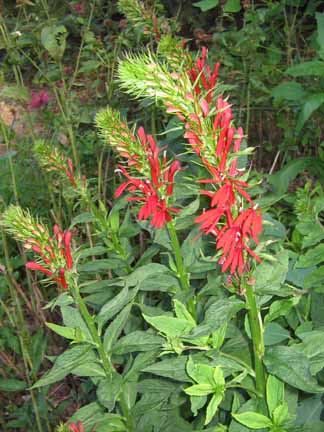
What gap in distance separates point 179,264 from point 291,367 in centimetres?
30

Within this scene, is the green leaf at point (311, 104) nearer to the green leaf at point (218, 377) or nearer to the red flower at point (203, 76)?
the red flower at point (203, 76)

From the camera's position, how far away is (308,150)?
3.04 metres

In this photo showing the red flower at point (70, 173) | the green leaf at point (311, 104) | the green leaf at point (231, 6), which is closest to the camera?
the red flower at point (70, 173)

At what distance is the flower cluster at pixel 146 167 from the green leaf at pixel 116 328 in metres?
0.24

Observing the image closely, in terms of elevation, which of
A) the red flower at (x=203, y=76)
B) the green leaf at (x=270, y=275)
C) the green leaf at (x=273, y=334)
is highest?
the red flower at (x=203, y=76)

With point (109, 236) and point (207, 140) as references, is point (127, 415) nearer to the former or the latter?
point (109, 236)

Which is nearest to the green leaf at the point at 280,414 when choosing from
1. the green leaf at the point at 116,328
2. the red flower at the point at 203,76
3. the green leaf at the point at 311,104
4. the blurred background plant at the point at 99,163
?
the blurred background plant at the point at 99,163

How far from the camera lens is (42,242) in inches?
45.5

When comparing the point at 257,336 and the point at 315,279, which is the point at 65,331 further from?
the point at 315,279

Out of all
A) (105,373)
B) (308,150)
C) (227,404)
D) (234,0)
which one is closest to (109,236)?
(105,373)

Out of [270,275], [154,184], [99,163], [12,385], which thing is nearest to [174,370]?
[270,275]

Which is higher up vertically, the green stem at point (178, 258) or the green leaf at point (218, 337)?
the green stem at point (178, 258)

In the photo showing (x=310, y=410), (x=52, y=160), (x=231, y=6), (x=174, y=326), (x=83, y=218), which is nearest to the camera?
(x=174, y=326)

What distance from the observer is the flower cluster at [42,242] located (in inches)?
44.9
